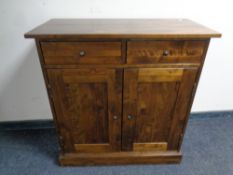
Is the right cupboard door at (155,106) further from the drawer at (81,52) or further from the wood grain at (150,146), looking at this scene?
the drawer at (81,52)

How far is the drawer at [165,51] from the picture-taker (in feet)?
2.97

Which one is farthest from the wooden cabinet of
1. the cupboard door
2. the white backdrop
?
the white backdrop

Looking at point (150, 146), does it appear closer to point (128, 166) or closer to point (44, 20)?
point (128, 166)

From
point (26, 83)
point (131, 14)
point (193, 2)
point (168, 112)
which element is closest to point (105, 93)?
point (168, 112)

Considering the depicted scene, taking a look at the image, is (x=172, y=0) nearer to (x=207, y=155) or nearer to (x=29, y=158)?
(x=207, y=155)

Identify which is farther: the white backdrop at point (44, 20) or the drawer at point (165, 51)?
the white backdrop at point (44, 20)

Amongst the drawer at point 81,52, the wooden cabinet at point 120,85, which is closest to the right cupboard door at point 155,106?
the wooden cabinet at point 120,85

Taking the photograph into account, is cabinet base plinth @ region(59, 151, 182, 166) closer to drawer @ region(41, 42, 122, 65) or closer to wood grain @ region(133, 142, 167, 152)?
wood grain @ region(133, 142, 167, 152)

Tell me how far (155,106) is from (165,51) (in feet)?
1.14

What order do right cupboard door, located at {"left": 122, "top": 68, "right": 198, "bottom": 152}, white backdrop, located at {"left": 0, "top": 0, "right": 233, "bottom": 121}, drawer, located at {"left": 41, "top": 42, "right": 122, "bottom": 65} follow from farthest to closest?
white backdrop, located at {"left": 0, "top": 0, "right": 233, "bottom": 121}
right cupboard door, located at {"left": 122, "top": 68, "right": 198, "bottom": 152}
drawer, located at {"left": 41, "top": 42, "right": 122, "bottom": 65}

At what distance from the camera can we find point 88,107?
1093 millimetres

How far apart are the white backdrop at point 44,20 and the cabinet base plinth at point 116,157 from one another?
1.70 ft

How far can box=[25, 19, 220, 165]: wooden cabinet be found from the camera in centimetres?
89

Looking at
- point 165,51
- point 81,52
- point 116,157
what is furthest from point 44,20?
point 116,157
